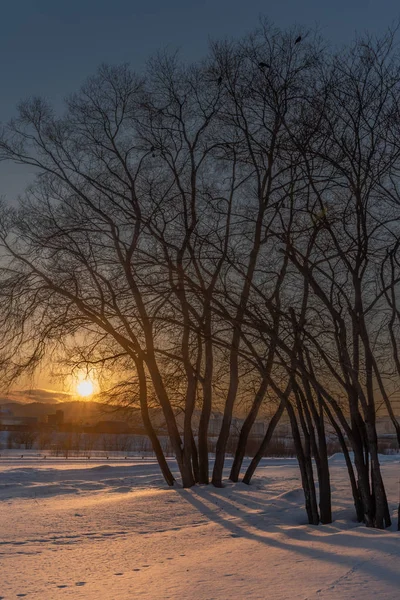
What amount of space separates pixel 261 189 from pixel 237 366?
15.4 feet

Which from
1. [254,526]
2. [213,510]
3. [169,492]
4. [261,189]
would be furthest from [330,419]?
[169,492]

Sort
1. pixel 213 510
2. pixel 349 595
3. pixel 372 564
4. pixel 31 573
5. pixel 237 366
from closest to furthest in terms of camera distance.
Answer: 1. pixel 349 595
2. pixel 372 564
3. pixel 31 573
4. pixel 213 510
5. pixel 237 366

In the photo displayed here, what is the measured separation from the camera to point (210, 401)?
15.4 m

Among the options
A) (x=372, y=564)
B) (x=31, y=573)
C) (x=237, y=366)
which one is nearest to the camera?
(x=372, y=564)

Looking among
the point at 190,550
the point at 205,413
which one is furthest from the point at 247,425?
the point at 190,550

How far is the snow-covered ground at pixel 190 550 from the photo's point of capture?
5082mm

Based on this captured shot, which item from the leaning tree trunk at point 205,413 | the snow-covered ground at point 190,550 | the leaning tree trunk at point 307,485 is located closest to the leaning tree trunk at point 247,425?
the leaning tree trunk at point 205,413

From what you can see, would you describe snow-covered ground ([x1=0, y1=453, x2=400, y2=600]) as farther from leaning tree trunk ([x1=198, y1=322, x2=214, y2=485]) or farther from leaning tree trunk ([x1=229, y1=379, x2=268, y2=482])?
leaning tree trunk ([x1=229, y1=379, x2=268, y2=482])

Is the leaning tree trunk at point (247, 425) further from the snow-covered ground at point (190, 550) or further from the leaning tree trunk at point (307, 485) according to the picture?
the leaning tree trunk at point (307, 485)

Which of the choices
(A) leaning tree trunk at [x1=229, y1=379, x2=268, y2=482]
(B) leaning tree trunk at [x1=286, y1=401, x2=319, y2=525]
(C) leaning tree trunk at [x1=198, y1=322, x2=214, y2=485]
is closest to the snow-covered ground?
(B) leaning tree trunk at [x1=286, y1=401, x2=319, y2=525]

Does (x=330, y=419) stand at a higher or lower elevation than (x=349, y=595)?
higher

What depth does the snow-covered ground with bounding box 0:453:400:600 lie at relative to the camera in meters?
5.08

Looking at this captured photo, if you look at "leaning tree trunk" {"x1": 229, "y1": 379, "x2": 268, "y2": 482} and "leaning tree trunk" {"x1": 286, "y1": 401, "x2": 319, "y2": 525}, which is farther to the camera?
"leaning tree trunk" {"x1": 229, "y1": 379, "x2": 268, "y2": 482}

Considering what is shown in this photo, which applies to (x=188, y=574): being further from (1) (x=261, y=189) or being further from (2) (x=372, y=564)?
(1) (x=261, y=189)
